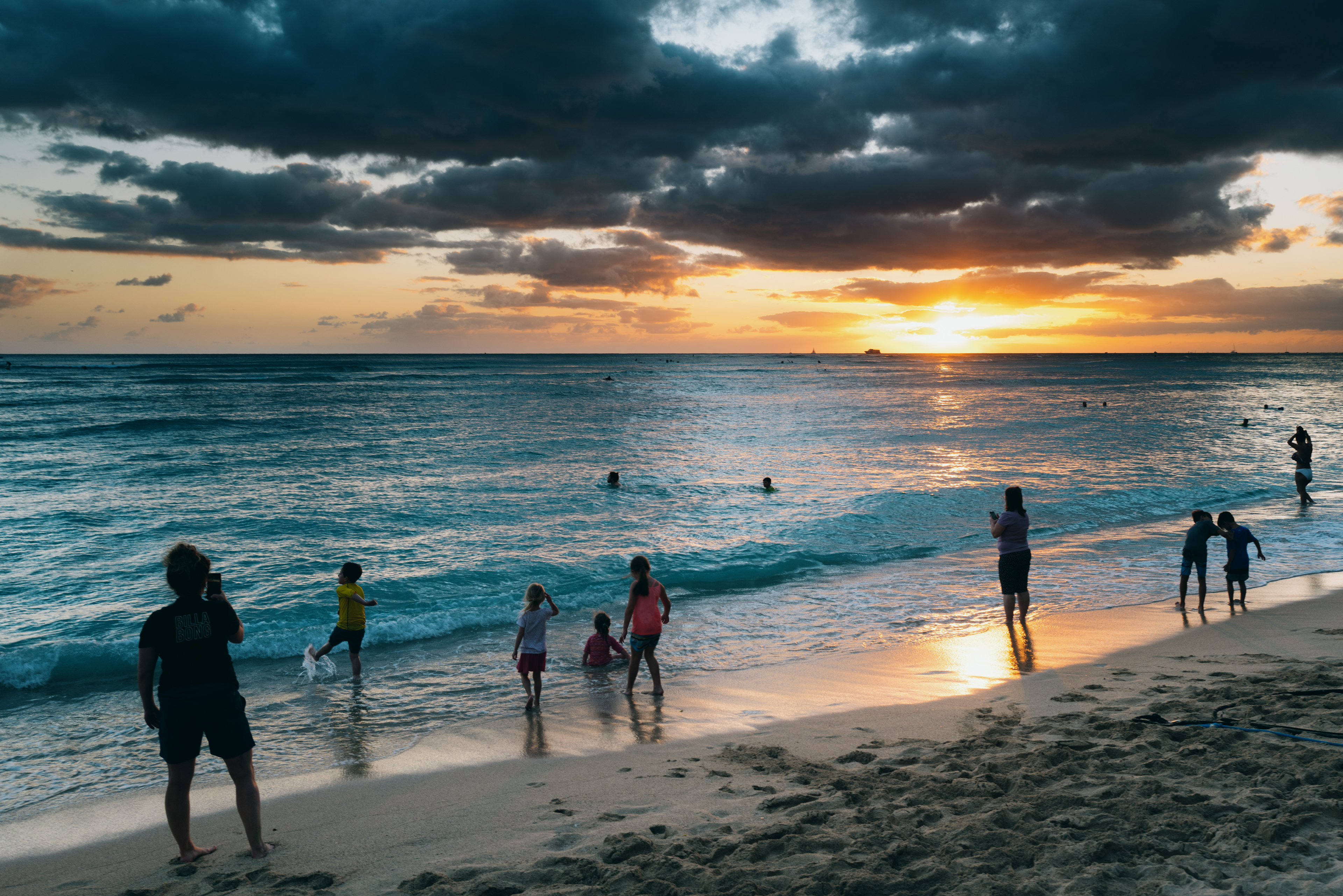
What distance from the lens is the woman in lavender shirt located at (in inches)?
396

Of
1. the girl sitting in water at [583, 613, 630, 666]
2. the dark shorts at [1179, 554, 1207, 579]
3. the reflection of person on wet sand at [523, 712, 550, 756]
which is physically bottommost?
the reflection of person on wet sand at [523, 712, 550, 756]

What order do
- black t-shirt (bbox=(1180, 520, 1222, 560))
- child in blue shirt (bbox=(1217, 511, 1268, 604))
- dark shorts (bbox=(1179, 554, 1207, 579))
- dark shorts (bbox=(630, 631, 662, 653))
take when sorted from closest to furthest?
1. dark shorts (bbox=(630, 631, 662, 653))
2. black t-shirt (bbox=(1180, 520, 1222, 560))
3. dark shorts (bbox=(1179, 554, 1207, 579))
4. child in blue shirt (bbox=(1217, 511, 1268, 604))

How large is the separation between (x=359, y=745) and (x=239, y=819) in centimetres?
151

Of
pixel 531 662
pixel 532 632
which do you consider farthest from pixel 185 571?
pixel 531 662

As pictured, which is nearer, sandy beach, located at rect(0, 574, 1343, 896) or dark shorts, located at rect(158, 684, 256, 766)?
sandy beach, located at rect(0, 574, 1343, 896)

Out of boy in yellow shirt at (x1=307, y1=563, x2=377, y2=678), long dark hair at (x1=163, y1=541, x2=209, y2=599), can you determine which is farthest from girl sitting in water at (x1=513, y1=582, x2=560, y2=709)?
long dark hair at (x1=163, y1=541, x2=209, y2=599)

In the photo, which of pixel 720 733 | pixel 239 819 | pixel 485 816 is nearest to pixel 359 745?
pixel 239 819

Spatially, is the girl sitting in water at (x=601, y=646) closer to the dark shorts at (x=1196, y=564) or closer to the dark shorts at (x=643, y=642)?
the dark shorts at (x=643, y=642)

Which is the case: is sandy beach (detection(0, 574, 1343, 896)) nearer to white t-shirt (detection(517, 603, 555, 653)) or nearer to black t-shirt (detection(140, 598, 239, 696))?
white t-shirt (detection(517, 603, 555, 653))

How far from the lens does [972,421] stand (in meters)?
46.5

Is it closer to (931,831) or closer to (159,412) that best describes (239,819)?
(931,831)

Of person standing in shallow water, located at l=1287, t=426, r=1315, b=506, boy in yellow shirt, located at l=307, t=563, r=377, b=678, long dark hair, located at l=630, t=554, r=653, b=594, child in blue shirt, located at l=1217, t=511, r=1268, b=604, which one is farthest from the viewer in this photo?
person standing in shallow water, located at l=1287, t=426, r=1315, b=506

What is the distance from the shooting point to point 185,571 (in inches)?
174

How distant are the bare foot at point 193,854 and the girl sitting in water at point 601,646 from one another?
4899mm
